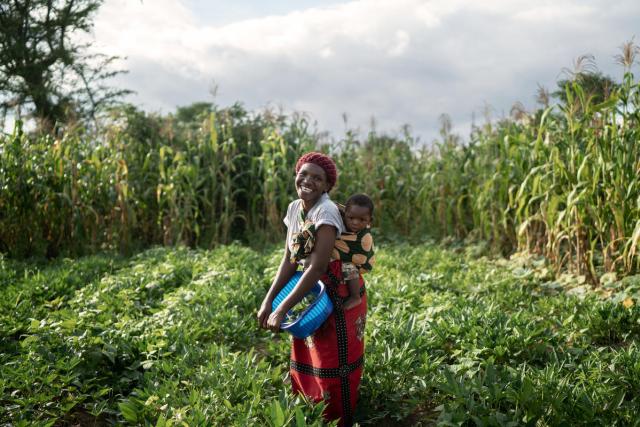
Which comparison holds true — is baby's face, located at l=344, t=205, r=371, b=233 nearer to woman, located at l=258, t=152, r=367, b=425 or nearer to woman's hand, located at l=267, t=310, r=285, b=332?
woman, located at l=258, t=152, r=367, b=425

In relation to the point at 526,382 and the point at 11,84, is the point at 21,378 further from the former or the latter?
the point at 11,84

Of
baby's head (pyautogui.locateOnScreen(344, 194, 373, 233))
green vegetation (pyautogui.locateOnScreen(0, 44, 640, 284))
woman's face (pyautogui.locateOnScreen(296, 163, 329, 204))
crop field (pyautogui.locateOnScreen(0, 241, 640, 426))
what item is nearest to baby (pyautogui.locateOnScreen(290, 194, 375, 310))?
baby's head (pyautogui.locateOnScreen(344, 194, 373, 233))

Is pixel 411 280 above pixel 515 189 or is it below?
below

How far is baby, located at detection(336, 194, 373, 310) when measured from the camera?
2.70 meters

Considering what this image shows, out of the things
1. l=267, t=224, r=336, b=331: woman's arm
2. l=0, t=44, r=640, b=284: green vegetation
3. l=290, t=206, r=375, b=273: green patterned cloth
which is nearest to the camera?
l=267, t=224, r=336, b=331: woman's arm

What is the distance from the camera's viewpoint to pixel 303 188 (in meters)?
2.69

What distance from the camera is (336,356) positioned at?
2.72m

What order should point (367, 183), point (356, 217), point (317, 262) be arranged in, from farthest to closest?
point (367, 183) < point (356, 217) < point (317, 262)

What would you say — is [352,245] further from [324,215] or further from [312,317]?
[312,317]

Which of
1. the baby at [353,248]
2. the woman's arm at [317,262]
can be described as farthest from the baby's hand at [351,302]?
the woman's arm at [317,262]

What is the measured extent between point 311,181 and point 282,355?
1427 millimetres

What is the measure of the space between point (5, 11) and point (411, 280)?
19.5m

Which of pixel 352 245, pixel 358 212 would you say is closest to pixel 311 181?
pixel 358 212

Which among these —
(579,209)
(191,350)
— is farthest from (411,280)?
(191,350)
